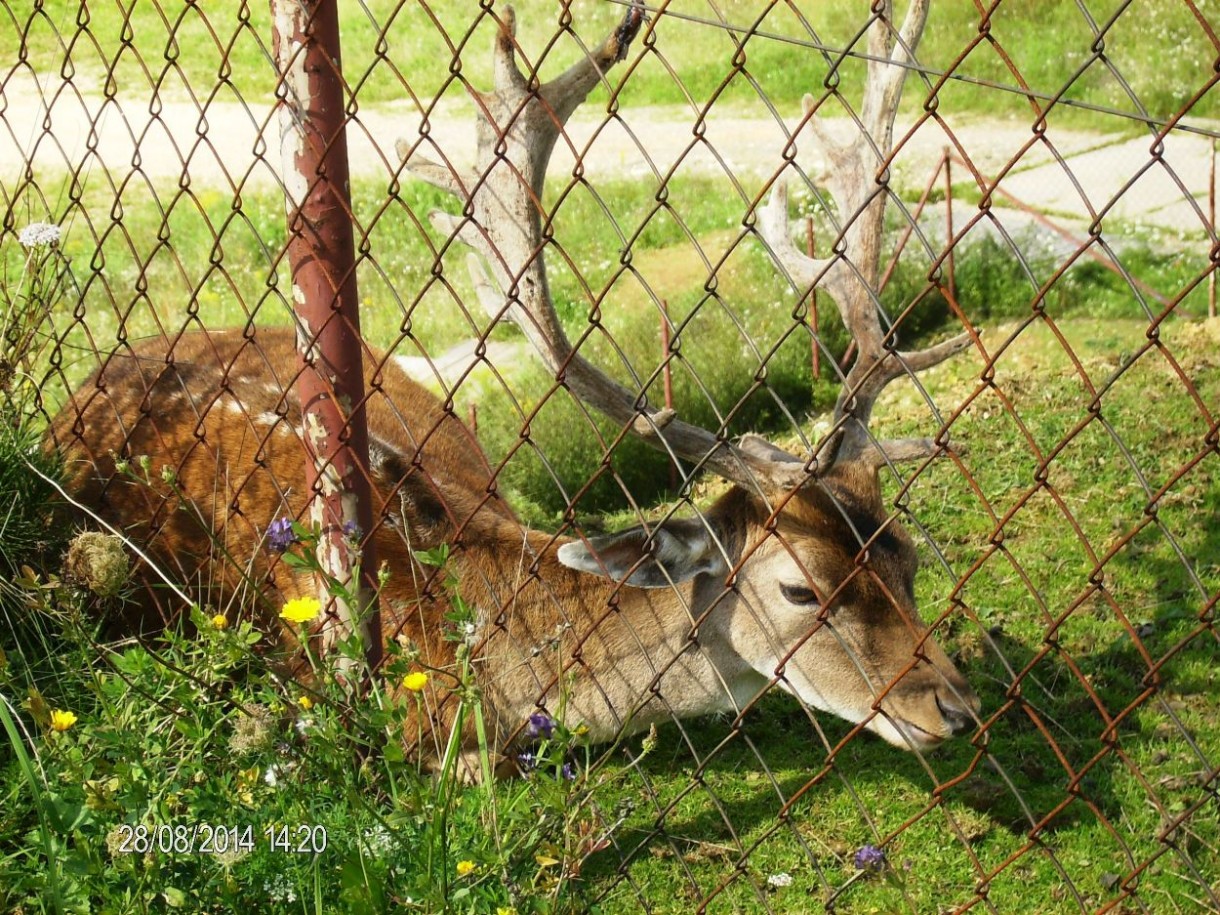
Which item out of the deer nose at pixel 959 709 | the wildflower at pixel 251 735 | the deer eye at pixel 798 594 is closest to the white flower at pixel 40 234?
the wildflower at pixel 251 735

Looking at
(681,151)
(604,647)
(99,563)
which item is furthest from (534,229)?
(681,151)

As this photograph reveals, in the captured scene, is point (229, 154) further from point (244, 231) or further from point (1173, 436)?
point (1173, 436)

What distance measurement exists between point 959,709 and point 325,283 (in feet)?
7.10

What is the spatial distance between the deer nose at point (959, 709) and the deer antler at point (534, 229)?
2.56 ft

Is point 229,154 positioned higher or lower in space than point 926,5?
lower

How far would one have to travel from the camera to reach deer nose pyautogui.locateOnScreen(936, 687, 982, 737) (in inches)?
156

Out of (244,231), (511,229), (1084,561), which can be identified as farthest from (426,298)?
(511,229)

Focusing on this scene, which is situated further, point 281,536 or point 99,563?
point 281,536

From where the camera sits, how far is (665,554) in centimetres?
416

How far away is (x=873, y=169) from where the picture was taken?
13.4 ft

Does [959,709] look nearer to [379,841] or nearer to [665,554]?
[665,554]

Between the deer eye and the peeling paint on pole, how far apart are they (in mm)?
1260

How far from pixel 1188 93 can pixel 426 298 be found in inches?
304

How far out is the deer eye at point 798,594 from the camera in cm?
418
